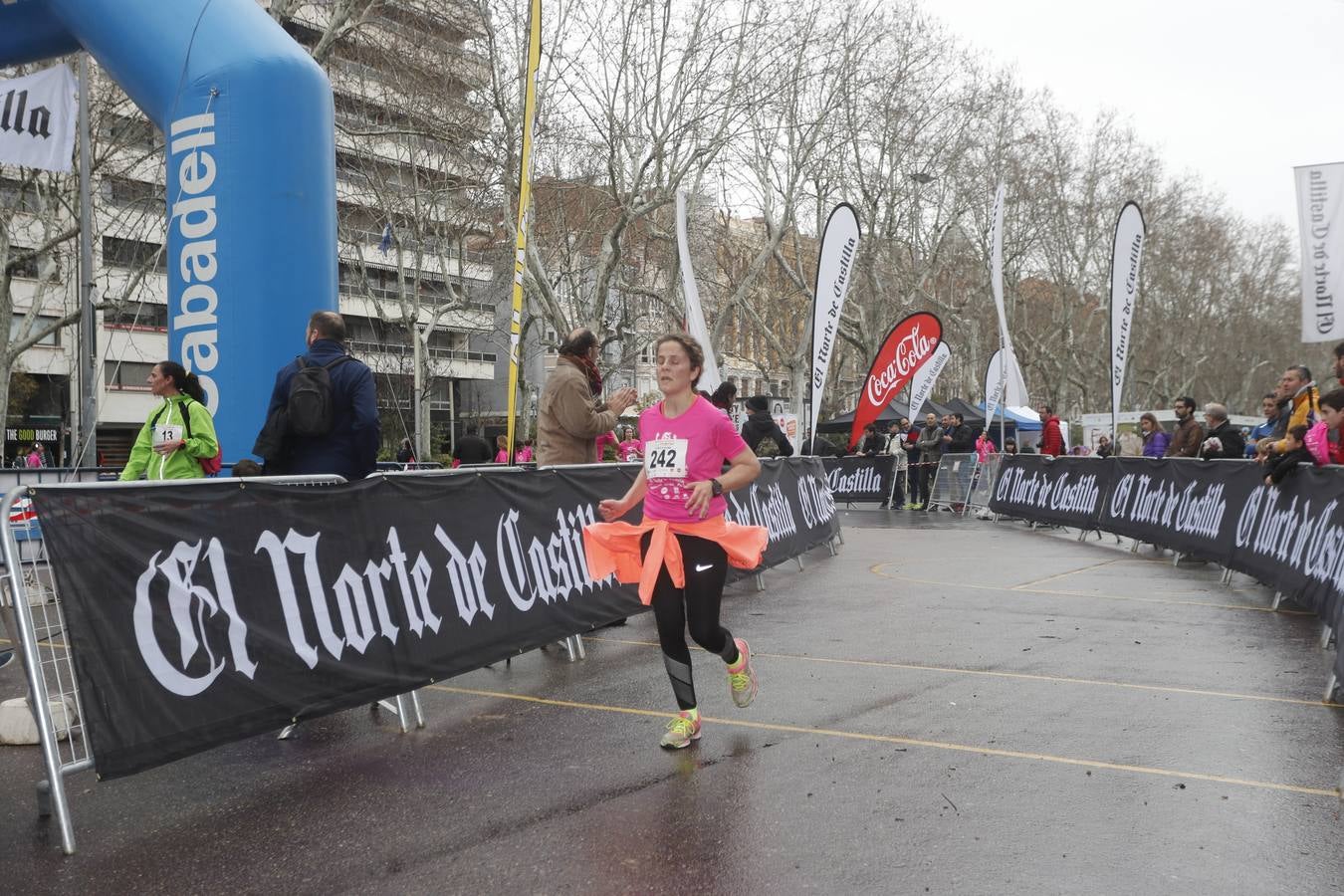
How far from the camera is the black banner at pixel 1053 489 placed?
17.2 meters

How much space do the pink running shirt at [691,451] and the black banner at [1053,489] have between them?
12882 millimetres

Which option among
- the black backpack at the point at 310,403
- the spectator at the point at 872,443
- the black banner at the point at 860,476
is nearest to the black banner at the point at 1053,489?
the black banner at the point at 860,476

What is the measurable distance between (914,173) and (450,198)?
16.1 m

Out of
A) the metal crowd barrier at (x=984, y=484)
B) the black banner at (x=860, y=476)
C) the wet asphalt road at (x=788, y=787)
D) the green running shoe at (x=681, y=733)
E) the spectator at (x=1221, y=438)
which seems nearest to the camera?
the wet asphalt road at (x=788, y=787)

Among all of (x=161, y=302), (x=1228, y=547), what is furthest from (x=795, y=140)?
(x=161, y=302)

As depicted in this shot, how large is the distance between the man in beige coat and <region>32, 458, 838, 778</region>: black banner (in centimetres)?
64

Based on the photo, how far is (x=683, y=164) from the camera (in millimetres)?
25422

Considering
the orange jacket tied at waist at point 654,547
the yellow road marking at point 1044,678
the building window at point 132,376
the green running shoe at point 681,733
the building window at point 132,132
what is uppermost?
the building window at point 132,132

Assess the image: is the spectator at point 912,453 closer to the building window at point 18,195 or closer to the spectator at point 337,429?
the spectator at point 337,429

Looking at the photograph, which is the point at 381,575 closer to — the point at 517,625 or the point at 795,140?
the point at 517,625

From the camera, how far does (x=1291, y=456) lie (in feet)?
31.8

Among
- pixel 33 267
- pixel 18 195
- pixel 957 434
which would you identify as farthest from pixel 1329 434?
pixel 33 267

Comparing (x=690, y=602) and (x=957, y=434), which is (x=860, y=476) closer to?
(x=957, y=434)

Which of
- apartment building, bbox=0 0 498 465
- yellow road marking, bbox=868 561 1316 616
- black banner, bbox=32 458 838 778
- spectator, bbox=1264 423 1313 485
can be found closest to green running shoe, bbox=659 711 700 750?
black banner, bbox=32 458 838 778
